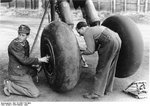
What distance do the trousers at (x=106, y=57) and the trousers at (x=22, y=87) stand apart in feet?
2.92

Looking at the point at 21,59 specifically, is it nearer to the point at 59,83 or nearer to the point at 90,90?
the point at 59,83

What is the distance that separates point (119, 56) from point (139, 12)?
34.9 ft

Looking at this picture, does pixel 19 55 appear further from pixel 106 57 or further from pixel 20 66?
pixel 106 57

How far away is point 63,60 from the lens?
384 cm

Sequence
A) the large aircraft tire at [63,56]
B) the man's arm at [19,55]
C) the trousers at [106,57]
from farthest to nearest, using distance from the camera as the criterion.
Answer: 1. the man's arm at [19,55]
2. the trousers at [106,57]
3. the large aircraft tire at [63,56]

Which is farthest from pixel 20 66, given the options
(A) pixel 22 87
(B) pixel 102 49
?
(B) pixel 102 49

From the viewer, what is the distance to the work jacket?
4125mm

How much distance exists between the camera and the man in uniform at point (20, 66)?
413cm

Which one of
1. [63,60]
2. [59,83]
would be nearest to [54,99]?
[59,83]

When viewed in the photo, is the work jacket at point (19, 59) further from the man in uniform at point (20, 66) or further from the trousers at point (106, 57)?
the trousers at point (106, 57)

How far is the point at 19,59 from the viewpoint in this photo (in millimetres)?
4113

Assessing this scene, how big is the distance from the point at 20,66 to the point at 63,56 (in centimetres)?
77

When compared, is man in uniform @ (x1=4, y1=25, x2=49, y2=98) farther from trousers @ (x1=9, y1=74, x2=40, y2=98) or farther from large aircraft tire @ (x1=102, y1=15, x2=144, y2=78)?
large aircraft tire @ (x1=102, y1=15, x2=144, y2=78)

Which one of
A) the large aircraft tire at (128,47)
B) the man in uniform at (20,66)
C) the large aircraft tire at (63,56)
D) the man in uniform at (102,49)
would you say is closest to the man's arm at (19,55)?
the man in uniform at (20,66)
